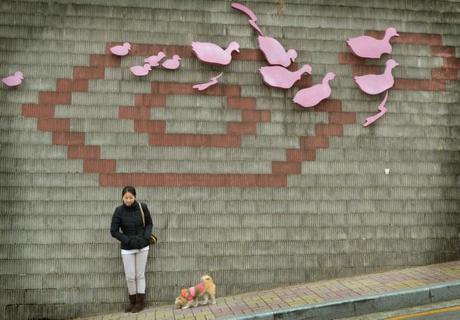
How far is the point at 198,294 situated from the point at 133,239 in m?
1.03

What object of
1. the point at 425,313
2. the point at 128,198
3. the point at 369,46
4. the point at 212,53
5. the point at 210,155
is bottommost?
the point at 425,313

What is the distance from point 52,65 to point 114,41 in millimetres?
881

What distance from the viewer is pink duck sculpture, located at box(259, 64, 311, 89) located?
22.4ft

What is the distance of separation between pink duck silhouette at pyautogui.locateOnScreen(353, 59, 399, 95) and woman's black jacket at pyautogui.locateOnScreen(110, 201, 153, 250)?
358 cm

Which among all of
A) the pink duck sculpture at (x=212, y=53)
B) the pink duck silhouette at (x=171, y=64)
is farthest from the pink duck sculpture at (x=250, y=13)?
the pink duck silhouette at (x=171, y=64)

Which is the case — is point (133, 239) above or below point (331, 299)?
above

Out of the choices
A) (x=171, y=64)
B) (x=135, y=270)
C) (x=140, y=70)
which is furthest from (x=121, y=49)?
(x=135, y=270)

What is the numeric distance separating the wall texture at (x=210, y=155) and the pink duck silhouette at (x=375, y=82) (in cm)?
14

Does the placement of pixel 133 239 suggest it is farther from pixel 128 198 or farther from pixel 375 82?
pixel 375 82

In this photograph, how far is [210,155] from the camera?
6.63 metres

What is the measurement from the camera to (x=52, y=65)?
6512 mm

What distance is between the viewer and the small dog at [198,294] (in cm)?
587

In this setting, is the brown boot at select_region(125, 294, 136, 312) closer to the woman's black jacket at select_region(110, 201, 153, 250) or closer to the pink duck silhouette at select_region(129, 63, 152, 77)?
the woman's black jacket at select_region(110, 201, 153, 250)

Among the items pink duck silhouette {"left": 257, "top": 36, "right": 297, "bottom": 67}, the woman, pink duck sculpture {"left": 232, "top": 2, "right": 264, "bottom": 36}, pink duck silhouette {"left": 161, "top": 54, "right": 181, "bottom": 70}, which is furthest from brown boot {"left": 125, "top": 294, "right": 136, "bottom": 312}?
pink duck sculpture {"left": 232, "top": 2, "right": 264, "bottom": 36}
